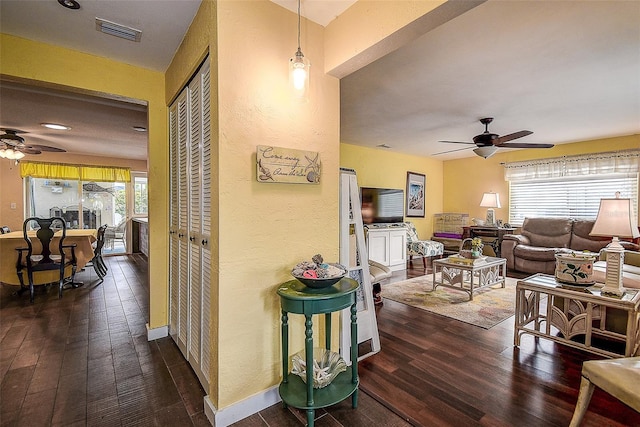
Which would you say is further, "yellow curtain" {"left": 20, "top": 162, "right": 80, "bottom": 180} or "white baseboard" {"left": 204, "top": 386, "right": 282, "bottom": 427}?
"yellow curtain" {"left": 20, "top": 162, "right": 80, "bottom": 180}

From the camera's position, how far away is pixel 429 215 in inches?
285

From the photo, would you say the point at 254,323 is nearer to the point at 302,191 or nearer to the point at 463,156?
the point at 302,191

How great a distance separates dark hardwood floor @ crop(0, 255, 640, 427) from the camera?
162cm

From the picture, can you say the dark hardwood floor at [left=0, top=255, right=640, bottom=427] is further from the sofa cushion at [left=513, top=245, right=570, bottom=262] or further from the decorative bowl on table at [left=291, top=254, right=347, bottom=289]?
the sofa cushion at [left=513, top=245, right=570, bottom=262]

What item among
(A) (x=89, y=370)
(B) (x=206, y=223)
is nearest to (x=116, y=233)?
(A) (x=89, y=370)

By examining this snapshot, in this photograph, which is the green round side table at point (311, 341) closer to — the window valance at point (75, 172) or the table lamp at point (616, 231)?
the table lamp at point (616, 231)

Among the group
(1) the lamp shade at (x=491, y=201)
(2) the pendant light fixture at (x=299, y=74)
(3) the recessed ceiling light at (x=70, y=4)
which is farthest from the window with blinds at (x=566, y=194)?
(3) the recessed ceiling light at (x=70, y=4)

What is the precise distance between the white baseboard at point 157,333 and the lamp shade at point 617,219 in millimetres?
3764

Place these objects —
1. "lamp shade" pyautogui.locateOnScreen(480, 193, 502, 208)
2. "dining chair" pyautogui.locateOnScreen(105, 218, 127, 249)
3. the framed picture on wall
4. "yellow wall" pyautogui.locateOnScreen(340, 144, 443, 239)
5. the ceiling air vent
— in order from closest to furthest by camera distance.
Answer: the ceiling air vent
"yellow wall" pyautogui.locateOnScreen(340, 144, 443, 239)
"lamp shade" pyautogui.locateOnScreen(480, 193, 502, 208)
the framed picture on wall
"dining chair" pyautogui.locateOnScreen(105, 218, 127, 249)

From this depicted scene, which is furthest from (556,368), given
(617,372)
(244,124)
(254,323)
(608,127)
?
(608,127)

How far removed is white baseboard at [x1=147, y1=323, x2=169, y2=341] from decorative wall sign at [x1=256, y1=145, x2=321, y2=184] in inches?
76.2

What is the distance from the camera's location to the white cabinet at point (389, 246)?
17.2 ft

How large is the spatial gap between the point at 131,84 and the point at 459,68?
2.87 m

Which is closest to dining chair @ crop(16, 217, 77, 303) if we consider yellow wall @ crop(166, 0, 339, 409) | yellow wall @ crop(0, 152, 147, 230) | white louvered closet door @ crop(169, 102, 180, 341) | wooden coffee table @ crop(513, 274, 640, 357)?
white louvered closet door @ crop(169, 102, 180, 341)
